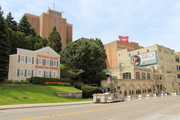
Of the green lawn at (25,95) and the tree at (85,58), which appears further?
the tree at (85,58)

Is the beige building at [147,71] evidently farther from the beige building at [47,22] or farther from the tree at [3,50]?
the beige building at [47,22]

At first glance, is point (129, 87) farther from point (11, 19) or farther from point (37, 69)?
point (11, 19)

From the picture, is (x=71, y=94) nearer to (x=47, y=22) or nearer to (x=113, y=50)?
(x=113, y=50)

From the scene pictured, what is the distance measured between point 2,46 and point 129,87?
36.8 m

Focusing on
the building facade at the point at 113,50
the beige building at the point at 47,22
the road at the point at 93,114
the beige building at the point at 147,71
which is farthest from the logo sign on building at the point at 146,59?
the road at the point at 93,114

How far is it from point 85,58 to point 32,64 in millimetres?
13626

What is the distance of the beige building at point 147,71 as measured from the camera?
52594 millimetres

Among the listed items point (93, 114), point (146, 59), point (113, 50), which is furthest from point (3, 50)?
point (113, 50)

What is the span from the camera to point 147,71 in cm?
5997

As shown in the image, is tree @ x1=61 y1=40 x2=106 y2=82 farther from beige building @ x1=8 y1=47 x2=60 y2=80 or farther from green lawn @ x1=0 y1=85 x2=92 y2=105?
green lawn @ x1=0 y1=85 x2=92 y2=105

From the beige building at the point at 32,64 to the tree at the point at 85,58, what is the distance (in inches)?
163

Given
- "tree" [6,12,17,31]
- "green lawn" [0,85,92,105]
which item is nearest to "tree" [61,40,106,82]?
"green lawn" [0,85,92,105]

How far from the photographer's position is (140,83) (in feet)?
178

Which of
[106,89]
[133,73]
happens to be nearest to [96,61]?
[106,89]
